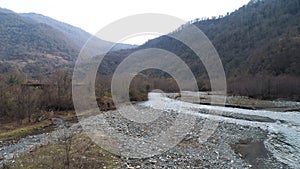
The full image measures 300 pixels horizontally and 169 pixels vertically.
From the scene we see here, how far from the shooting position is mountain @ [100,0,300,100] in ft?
215

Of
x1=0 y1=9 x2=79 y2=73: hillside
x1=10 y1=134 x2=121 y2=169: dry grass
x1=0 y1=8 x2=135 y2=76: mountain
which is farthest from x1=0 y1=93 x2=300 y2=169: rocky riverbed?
x1=0 y1=9 x2=79 y2=73: hillside

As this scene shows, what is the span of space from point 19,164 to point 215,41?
154531mm

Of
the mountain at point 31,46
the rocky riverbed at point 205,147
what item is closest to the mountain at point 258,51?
the mountain at point 31,46

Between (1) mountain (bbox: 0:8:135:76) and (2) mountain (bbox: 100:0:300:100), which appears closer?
(2) mountain (bbox: 100:0:300:100)

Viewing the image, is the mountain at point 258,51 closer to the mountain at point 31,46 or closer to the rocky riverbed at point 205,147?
the mountain at point 31,46

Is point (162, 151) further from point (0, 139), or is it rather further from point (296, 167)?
point (0, 139)

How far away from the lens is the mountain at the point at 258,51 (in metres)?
65.4

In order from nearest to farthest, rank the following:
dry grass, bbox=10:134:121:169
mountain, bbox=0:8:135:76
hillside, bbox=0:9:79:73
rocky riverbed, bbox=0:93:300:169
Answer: dry grass, bbox=10:134:121:169, rocky riverbed, bbox=0:93:300:169, mountain, bbox=0:8:135:76, hillside, bbox=0:9:79:73

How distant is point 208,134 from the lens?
20.9 metres

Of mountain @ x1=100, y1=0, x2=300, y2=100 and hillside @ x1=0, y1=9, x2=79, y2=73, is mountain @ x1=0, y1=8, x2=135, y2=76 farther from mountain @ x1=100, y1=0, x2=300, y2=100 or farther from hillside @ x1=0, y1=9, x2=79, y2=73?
mountain @ x1=100, y1=0, x2=300, y2=100

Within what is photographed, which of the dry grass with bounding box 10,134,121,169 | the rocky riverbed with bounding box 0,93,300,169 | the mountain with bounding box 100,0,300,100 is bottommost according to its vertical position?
the rocky riverbed with bounding box 0,93,300,169

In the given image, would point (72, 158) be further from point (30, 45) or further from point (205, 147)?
point (30, 45)

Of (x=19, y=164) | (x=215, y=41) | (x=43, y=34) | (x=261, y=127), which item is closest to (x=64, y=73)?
(x=261, y=127)

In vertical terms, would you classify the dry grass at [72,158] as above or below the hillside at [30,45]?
below
